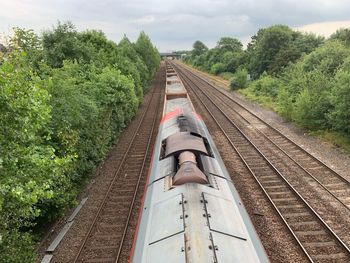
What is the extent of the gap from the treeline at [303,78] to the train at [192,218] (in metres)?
14.0

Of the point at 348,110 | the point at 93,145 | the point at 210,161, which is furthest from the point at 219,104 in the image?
the point at 210,161

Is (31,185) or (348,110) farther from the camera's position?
(348,110)

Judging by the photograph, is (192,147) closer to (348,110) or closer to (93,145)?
(93,145)

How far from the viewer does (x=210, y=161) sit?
38.6 ft

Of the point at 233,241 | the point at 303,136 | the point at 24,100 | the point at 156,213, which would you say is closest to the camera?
the point at 233,241

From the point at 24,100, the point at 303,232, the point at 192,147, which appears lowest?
the point at 303,232

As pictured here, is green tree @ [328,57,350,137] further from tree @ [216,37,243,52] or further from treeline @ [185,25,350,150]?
tree @ [216,37,243,52]

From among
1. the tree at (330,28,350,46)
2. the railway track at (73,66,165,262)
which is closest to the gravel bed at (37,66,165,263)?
the railway track at (73,66,165,262)

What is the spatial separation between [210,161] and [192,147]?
0.92 meters

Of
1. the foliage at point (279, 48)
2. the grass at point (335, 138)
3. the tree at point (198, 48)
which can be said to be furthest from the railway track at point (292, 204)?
the tree at point (198, 48)

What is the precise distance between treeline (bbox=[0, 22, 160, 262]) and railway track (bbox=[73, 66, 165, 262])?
1.54m

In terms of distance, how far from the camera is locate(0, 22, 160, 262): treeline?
7.78 m

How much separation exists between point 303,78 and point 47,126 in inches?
1009

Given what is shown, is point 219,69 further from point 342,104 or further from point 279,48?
point 342,104
